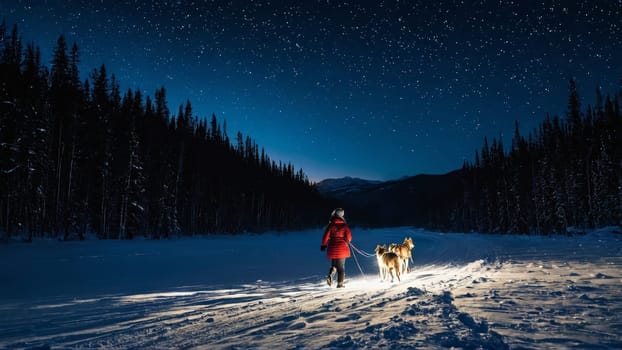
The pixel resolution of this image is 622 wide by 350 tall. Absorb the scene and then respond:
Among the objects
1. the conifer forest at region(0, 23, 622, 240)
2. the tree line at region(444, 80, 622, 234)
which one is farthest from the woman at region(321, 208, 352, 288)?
the tree line at region(444, 80, 622, 234)

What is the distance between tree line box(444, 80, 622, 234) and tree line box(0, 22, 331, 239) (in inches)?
2048

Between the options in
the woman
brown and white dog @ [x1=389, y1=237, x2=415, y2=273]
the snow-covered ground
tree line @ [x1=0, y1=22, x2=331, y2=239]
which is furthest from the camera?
tree line @ [x1=0, y1=22, x2=331, y2=239]

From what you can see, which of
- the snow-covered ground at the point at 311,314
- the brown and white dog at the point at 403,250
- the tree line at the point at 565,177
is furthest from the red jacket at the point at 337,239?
the tree line at the point at 565,177

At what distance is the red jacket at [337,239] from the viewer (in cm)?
921

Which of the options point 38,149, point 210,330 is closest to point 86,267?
point 210,330

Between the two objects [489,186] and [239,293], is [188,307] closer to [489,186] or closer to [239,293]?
[239,293]

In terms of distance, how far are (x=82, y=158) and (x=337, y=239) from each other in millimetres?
33921

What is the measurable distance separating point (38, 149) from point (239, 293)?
28.3m

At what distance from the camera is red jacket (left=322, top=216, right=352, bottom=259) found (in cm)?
921

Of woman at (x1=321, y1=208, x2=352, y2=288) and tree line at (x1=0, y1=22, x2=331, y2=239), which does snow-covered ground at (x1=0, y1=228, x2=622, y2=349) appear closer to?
woman at (x1=321, y1=208, x2=352, y2=288)

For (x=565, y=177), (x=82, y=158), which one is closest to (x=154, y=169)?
(x=82, y=158)

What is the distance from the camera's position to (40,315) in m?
6.13

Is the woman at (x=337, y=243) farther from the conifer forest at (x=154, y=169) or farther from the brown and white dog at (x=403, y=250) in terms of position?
the conifer forest at (x=154, y=169)

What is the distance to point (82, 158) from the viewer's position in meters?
32.5
